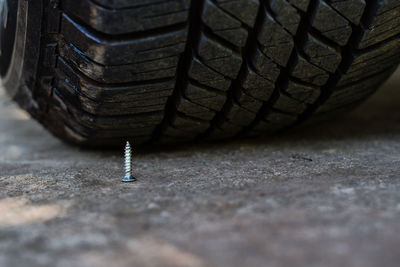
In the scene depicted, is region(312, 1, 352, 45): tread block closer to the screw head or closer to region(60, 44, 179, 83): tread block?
region(60, 44, 179, 83): tread block

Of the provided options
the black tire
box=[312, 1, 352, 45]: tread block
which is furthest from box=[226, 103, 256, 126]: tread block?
box=[312, 1, 352, 45]: tread block

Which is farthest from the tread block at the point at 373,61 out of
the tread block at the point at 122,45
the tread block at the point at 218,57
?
the tread block at the point at 122,45

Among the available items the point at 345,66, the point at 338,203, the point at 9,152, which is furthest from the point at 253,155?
the point at 9,152

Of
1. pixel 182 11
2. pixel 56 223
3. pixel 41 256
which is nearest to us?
pixel 41 256

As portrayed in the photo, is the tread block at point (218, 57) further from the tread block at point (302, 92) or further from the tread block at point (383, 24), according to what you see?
the tread block at point (383, 24)

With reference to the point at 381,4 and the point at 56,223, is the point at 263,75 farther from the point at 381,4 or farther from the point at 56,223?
the point at 56,223

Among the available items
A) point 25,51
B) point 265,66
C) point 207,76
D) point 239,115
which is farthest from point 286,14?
point 25,51
